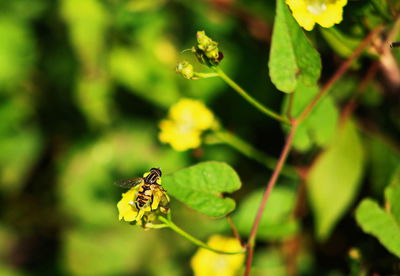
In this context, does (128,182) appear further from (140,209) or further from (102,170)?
(102,170)

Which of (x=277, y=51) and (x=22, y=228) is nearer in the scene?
(x=277, y=51)

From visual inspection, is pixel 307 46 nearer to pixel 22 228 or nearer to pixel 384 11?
pixel 384 11

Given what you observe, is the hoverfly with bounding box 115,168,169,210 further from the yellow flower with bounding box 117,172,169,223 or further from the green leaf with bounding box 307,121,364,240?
the green leaf with bounding box 307,121,364,240

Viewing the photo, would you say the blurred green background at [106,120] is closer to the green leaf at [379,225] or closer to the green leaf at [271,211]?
the green leaf at [271,211]

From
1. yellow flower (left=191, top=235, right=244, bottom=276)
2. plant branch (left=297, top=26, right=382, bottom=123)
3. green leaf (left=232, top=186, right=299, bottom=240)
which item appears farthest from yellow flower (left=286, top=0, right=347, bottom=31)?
yellow flower (left=191, top=235, right=244, bottom=276)

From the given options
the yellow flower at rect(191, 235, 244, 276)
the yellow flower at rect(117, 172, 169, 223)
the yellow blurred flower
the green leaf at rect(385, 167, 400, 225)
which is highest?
the green leaf at rect(385, 167, 400, 225)

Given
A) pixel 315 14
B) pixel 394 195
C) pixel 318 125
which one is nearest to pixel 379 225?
pixel 394 195

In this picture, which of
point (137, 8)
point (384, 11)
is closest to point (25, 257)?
point (137, 8)
